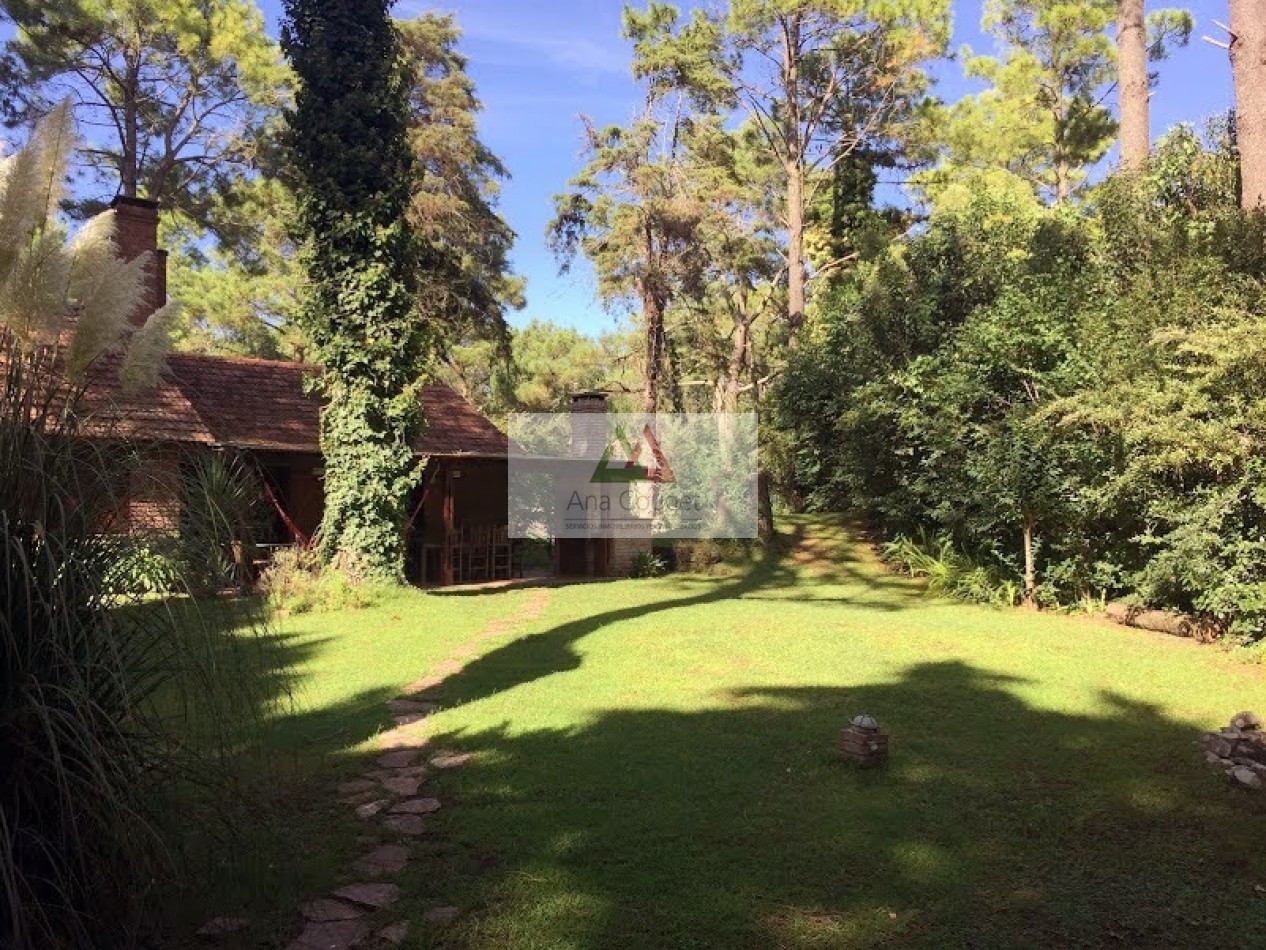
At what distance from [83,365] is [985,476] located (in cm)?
1045

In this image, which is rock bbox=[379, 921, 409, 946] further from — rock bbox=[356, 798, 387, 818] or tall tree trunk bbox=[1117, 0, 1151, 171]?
tall tree trunk bbox=[1117, 0, 1151, 171]

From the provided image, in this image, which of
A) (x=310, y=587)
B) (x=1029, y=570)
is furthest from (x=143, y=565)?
(x=1029, y=570)

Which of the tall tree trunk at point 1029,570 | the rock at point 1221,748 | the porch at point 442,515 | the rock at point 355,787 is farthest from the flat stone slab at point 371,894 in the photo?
the porch at point 442,515

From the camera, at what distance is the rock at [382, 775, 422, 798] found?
4.39 metres

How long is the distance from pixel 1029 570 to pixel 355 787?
9.60m

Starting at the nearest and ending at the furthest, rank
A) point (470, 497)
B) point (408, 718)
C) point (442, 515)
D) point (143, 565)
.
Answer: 1. point (143, 565)
2. point (408, 718)
3. point (442, 515)
4. point (470, 497)

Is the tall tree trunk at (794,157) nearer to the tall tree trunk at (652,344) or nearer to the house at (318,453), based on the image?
the tall tree trunk at (652,344)

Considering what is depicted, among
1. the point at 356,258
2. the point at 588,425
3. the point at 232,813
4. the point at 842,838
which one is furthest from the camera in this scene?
the point at 588,425

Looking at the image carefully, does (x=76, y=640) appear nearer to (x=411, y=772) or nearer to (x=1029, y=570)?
(x=411, y=772)

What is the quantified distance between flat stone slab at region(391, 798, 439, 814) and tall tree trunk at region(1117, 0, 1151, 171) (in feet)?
42.9

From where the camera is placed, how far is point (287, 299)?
75.4 feet

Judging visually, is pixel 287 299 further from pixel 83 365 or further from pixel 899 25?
pixel 83 365

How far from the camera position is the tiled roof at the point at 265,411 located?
Result: 533 inches

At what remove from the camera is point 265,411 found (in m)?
15.0
